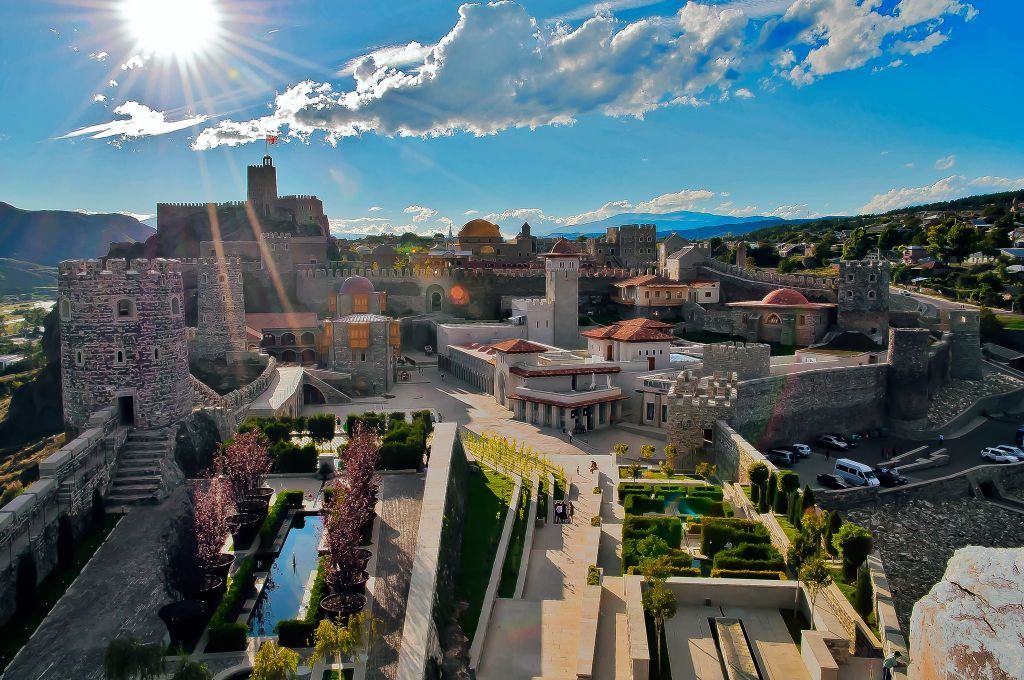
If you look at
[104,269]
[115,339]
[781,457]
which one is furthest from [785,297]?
[104,269]

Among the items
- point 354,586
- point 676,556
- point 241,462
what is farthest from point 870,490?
point 241,462

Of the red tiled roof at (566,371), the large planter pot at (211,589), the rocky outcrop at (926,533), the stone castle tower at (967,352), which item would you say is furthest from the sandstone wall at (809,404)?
the large planter pot at (211,589)

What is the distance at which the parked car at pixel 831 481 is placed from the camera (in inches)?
803

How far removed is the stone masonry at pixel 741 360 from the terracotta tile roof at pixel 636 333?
3176 mm

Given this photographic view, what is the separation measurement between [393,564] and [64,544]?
579cm

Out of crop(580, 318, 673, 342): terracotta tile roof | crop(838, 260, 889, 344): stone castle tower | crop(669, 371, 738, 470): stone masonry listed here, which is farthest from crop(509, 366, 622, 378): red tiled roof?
crop(838, 260, 889, 344): stone castle tower

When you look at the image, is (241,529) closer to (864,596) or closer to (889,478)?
(864,596)

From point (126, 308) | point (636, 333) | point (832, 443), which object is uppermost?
point (126, 308)

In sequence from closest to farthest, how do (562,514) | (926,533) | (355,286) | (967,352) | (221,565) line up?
(221,565) → (562,514) → (926,533) → (967,352) → (355,286)

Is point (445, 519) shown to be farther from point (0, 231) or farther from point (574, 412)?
point (0, 231)

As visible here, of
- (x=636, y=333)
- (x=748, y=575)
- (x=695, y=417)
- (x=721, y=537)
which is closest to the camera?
(x=748, y=575)

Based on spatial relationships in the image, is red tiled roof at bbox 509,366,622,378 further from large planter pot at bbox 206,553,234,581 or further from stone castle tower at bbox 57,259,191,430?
large planter pot at bbox 206,553,234,581

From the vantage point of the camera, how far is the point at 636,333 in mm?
28906

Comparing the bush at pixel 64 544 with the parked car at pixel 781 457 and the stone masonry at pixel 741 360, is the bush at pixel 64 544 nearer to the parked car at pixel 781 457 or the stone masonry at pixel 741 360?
the parked car at pixel 781 457
